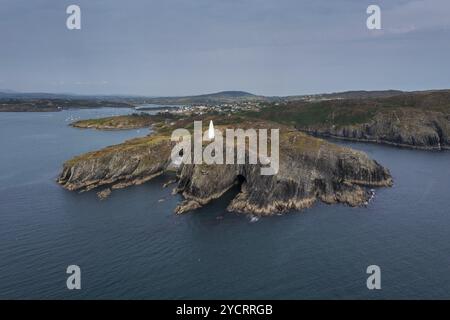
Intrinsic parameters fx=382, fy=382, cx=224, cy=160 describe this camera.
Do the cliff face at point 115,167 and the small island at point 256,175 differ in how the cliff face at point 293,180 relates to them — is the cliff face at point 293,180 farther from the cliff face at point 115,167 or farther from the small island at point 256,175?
the cliff face at point 115,167

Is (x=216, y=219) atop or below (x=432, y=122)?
below

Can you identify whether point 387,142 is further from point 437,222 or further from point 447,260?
point 447,260

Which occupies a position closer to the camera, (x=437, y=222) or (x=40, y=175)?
(x=437, y=222)

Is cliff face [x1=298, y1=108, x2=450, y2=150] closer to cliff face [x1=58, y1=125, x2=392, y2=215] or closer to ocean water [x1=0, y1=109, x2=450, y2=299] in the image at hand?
cliff face [x1=58, y1=125, x2=392, y2=215]

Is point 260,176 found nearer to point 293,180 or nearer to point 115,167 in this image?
point 293,180

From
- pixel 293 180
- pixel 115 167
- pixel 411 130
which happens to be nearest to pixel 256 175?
pixel 293 180

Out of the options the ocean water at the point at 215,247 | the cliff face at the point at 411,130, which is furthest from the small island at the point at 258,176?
the cliff face at the point at 411,130
